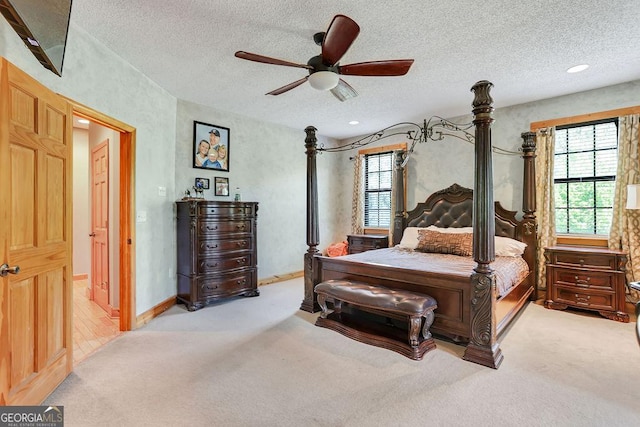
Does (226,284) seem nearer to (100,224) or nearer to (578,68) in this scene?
(100,224)

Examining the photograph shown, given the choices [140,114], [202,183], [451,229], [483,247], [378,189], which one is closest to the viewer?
[483,247]

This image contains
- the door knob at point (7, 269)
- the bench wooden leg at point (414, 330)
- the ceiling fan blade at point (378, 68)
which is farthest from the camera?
the bench wooden leg at point (414, 330)

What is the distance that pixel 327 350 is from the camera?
2707 mm

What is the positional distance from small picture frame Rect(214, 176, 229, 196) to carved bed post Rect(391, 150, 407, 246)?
2.80 metres

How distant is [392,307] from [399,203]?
2.83 meters

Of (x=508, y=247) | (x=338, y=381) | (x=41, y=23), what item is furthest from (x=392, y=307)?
(x=41, y=23)

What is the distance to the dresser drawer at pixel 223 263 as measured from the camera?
3.91m

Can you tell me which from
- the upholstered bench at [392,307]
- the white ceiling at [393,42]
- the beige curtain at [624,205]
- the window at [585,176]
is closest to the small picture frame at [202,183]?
the white ceiling at [393,42]

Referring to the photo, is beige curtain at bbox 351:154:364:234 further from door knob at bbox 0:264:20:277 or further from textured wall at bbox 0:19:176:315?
door knob at bbox 0:264:20:277

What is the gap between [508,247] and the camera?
385 cm

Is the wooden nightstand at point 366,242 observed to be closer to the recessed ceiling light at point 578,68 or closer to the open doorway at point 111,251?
the recessed ceiling light at point 578,68

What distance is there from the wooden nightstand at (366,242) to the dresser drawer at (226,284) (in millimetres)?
1925

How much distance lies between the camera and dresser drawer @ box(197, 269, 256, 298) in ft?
12.8

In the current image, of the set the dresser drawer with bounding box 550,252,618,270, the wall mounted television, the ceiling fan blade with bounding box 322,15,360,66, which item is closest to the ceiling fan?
the ceiling fan blade with bounding box 322,15,360,66
